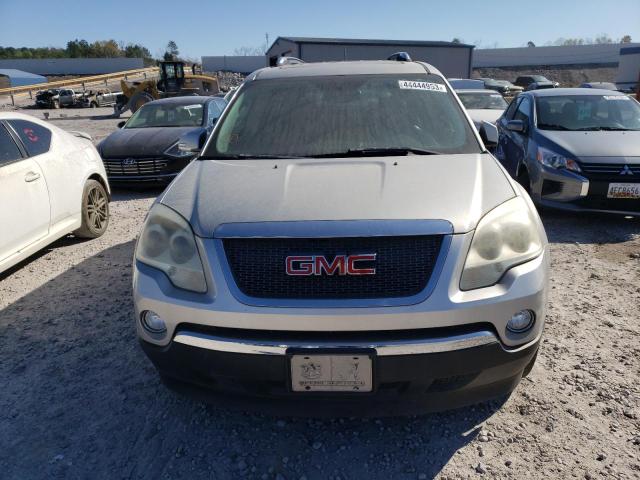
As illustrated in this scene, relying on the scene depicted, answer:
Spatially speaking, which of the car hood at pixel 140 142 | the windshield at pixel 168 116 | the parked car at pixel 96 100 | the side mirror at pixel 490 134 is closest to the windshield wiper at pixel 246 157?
the side mirror at pixel 490 134

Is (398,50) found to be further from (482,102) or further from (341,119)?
(341,119)

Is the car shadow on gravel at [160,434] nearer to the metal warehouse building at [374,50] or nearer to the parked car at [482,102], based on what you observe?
the parked car at [482,102]

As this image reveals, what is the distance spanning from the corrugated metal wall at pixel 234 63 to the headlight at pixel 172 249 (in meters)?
62.2

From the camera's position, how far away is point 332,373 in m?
1.84

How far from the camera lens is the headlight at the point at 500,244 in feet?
6.24

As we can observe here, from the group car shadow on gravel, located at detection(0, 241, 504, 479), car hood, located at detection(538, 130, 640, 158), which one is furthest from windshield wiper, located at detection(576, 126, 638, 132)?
car shadow on gravel, located at detection(0, 241, 504, 479)

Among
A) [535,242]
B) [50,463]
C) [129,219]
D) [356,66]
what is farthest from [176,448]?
[129,219]

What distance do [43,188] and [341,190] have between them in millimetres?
3479

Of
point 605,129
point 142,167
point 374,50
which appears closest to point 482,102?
point 605,129

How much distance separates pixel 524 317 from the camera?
6.36ft

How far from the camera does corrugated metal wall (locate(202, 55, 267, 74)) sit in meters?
61.6

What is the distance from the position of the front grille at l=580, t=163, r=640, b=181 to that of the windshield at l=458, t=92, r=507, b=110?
633cm

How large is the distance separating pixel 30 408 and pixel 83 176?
10.6ft

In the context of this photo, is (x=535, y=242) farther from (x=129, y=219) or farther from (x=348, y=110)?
(x=129, y=219)
